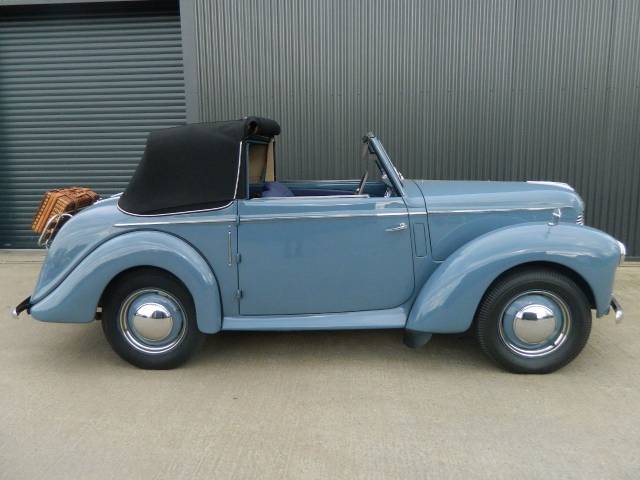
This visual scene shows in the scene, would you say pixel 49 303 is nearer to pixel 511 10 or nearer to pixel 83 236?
pixel 83 236

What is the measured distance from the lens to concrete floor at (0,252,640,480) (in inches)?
103

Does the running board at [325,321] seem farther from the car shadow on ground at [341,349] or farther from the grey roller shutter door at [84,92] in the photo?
the grey roller shutter door at [84,92]

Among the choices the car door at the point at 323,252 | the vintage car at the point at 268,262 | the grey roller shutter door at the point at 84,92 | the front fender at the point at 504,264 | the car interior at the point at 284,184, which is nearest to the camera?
the front fender at the point at 504,264

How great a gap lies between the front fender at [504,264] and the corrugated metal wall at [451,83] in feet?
10.7

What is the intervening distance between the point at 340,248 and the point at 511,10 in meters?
4.40

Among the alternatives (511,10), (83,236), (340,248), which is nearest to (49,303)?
(83,236)

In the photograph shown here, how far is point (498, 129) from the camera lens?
6.52 meters

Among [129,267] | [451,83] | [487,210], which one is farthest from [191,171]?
[451,83]

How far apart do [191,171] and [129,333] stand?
3.96ft

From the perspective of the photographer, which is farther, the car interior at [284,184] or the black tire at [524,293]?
the car interior at [284,184]

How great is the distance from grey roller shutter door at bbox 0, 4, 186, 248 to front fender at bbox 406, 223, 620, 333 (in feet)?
16.5

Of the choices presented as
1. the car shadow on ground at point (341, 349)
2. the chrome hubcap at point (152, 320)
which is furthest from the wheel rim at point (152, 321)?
the car shadow on ground at point (341, 349)

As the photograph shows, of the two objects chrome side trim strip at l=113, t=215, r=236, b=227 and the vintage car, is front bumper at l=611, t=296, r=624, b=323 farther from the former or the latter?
chrome side trim strip at l=113, t=215, r=236, b=227

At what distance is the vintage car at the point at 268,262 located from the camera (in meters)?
3.50
